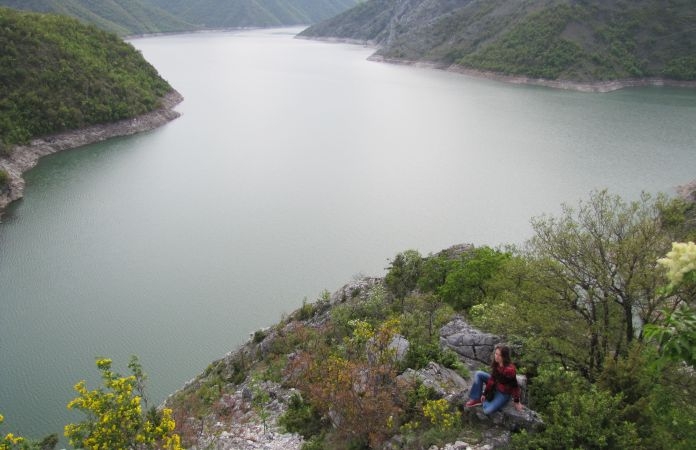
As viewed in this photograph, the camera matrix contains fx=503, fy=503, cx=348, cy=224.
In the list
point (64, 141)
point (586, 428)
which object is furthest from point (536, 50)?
point (586, 428)

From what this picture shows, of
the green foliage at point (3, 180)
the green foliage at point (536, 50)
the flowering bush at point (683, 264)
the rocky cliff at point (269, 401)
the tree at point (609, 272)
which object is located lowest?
the green foliage at point (3, 180)

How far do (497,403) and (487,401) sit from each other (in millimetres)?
165

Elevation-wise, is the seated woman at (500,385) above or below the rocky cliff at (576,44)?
below

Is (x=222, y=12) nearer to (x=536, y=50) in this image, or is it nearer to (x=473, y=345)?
(x=536, y=50)

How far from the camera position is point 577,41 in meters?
61.9

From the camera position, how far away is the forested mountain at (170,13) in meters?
96.1

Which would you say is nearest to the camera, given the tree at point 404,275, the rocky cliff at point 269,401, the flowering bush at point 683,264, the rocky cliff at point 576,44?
the flowering bush at point 683,264

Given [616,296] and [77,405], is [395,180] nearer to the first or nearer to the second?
[616,296]

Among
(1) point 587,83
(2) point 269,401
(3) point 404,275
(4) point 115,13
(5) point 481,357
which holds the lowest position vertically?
(2) point 269,401

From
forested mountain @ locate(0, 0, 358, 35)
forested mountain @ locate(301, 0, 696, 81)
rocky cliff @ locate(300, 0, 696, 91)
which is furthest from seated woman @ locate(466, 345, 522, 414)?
forested mountain @ locate(0, 0, 358, 35)

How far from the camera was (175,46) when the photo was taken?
103 m

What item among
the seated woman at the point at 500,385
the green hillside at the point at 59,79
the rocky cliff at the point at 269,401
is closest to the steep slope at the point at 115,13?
the green hillside at the point at 59,79

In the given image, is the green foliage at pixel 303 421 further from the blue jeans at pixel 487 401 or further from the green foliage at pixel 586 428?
the green foliage at pixel 586 428

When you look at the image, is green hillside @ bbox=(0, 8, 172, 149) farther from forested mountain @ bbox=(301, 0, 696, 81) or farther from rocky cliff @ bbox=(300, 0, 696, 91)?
forested mountain @ bbox=(301, 0, 696, 81)
